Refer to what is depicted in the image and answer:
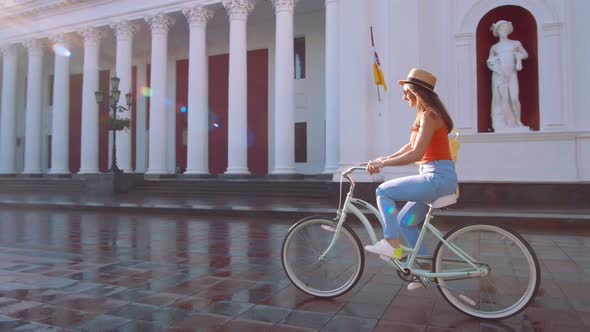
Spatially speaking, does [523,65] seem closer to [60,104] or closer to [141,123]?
[141,123]

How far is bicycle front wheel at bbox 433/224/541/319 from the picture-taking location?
296 cm

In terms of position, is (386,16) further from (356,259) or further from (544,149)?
(356,259)

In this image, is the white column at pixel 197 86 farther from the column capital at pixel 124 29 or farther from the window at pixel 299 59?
the window at pixel 299 59

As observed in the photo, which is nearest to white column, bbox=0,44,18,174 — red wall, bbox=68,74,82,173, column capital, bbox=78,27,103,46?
red wall, bbox=68,74,82,173

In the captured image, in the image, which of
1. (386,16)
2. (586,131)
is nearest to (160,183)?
(386,16)

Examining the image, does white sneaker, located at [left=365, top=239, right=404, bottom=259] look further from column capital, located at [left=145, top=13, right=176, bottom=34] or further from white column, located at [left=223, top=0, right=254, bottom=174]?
column capital, located at [left=145, top=13, right=176, bottom=34]

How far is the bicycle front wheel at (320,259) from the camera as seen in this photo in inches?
139

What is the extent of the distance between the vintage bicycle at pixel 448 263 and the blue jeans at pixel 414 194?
8cm

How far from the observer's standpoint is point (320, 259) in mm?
3629

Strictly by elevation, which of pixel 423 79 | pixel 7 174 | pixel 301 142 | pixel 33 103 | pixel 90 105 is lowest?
pixel 7 174

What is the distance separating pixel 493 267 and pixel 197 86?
18.5m

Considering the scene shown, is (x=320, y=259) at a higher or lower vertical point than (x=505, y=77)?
lower

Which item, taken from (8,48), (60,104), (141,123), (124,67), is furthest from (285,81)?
(8,48)

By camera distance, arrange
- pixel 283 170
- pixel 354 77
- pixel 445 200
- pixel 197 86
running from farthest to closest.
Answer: pixel 197 86, pixel 283 170, pixel 354 77, pixel 445 200
